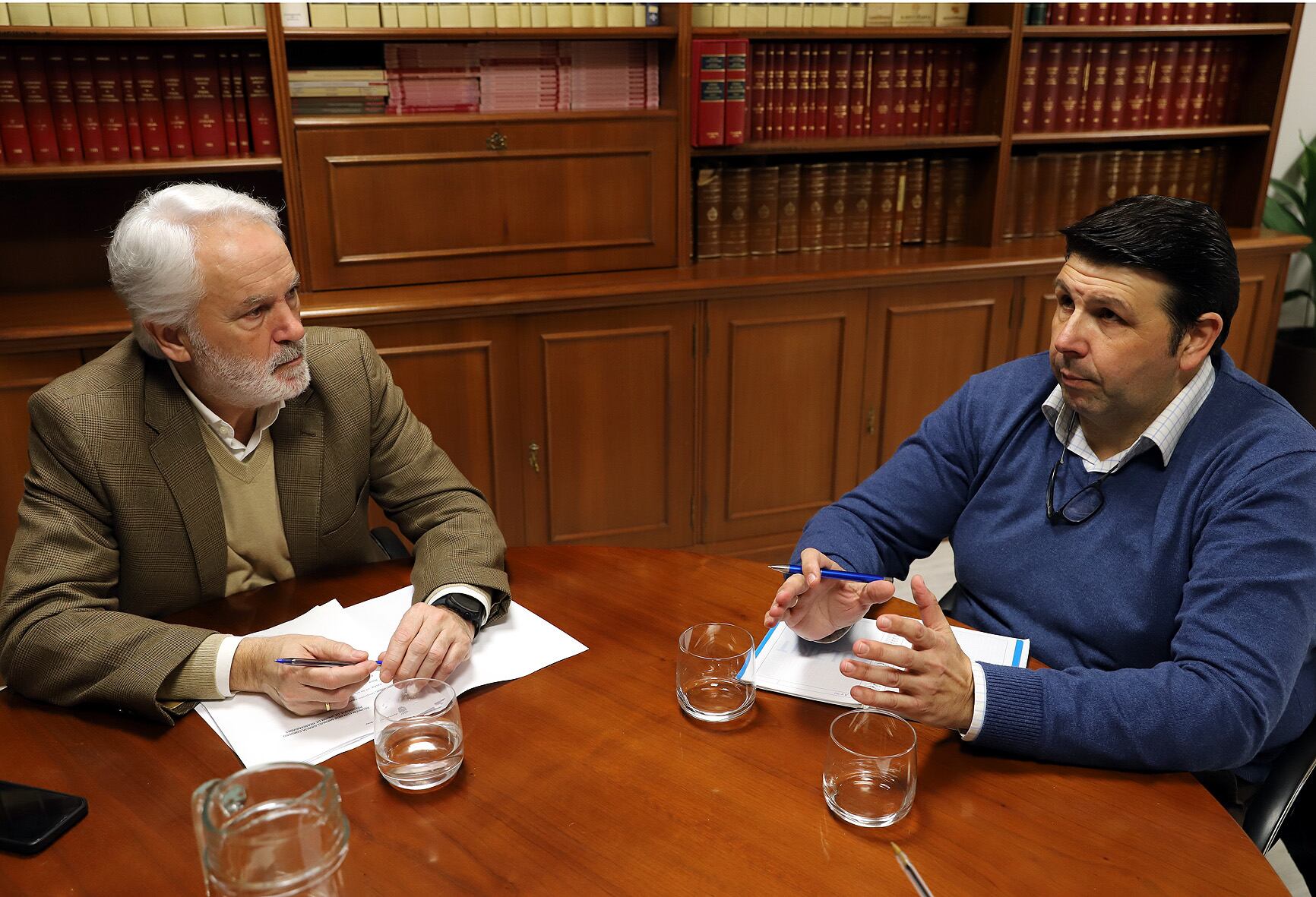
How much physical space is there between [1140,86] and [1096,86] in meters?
0.18

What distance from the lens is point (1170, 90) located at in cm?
359

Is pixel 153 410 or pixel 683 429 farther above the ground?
pixel 153 410

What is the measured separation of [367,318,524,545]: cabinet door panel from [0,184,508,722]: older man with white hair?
974 millimetres

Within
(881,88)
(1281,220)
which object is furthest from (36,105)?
(1281,220)

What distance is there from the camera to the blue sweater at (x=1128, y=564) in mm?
1192

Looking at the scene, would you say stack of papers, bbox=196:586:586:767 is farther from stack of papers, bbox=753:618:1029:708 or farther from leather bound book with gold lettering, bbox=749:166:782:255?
leather bound book with gold lettering, bbox=749:166:782:255

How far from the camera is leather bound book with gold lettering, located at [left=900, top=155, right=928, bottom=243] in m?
3.43

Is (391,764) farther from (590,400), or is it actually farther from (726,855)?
(590,400)

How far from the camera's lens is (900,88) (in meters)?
3.31

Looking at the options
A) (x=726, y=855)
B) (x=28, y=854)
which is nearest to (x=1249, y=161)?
(x=726, y=855)

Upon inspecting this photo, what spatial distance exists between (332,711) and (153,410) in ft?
2.02

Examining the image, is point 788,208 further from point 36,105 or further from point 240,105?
point 36,105

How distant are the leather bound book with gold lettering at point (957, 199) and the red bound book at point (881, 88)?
0.29 metres

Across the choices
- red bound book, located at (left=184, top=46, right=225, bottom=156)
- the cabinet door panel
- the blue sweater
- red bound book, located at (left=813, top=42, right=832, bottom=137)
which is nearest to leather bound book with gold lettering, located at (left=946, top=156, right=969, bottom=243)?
red bound book, located at (left=813, top=42, right=832, bottom=137)
